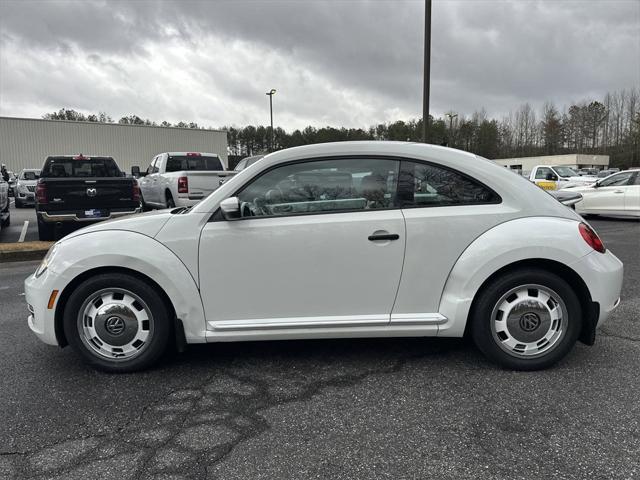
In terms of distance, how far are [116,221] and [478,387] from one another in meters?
2.80

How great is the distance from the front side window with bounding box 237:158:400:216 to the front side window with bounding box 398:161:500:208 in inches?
3.4

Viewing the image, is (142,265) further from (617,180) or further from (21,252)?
(617,180)

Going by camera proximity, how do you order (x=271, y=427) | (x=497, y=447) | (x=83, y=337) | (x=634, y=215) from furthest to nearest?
(x=634, y=215) → (x=83, y=337) → (x=271, y=427) → (x=497, y=447)

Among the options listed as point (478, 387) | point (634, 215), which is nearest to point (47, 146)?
point (634, 215)

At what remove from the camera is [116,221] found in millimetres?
3506

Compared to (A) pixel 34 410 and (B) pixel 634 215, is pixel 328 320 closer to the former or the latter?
(A) pixel 34 410

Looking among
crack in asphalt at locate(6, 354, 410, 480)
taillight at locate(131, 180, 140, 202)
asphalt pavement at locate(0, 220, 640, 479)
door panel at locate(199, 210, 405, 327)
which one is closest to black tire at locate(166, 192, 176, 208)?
taillight at locate(131, 180, 140, 202)

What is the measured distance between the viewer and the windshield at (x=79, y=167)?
1080 cm

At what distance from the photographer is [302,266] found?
3234mm

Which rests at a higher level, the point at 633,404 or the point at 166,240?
the point at 166,240

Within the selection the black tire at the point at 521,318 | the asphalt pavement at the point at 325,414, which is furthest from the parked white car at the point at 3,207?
the black tire at the point at 521,318

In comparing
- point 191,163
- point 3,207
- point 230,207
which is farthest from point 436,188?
point 3,207

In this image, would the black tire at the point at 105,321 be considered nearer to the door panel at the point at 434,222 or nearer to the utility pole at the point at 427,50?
the door panel at the point at 434,222

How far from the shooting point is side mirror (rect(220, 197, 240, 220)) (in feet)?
10.4
